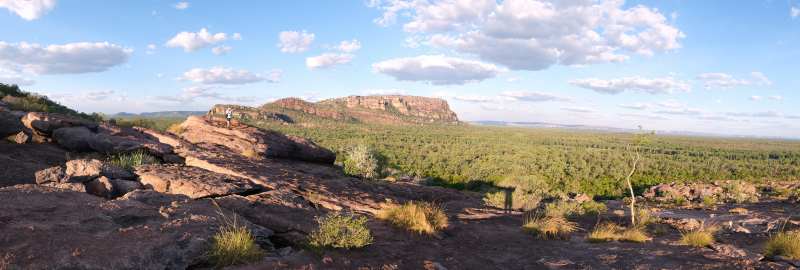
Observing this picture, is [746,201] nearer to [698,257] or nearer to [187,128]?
[698,257]

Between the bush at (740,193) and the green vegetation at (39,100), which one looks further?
the bush at (740,193)

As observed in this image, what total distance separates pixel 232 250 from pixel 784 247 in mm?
11891

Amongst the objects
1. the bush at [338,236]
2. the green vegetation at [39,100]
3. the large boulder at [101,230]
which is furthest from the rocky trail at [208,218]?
the green vegetation at [39,100]

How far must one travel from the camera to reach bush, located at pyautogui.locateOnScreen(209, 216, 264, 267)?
5.77 m

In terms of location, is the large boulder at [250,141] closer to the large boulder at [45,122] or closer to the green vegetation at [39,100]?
the large boulder at [45,122]

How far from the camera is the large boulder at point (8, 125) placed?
12.5 m

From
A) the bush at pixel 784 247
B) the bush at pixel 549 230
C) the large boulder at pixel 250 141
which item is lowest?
the bush at pixel 549 230

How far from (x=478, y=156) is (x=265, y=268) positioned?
210 feet

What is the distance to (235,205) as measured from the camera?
8.59 metres

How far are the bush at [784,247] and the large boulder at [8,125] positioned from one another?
21915mm

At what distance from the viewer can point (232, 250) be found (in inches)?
231

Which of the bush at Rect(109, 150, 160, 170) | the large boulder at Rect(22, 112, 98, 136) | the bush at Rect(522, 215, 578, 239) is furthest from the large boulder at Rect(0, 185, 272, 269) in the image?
the large boulder at Rect(22, 112, 98, 136)

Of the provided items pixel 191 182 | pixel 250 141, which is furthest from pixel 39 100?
pixel 191 182

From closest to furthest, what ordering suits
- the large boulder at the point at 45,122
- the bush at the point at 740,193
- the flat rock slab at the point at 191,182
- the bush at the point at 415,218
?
the flat rock slab at the point at 191,182, the bush at the point at 415,218, the large boulder at the point at 45,122, the bush at the point at 740,193
